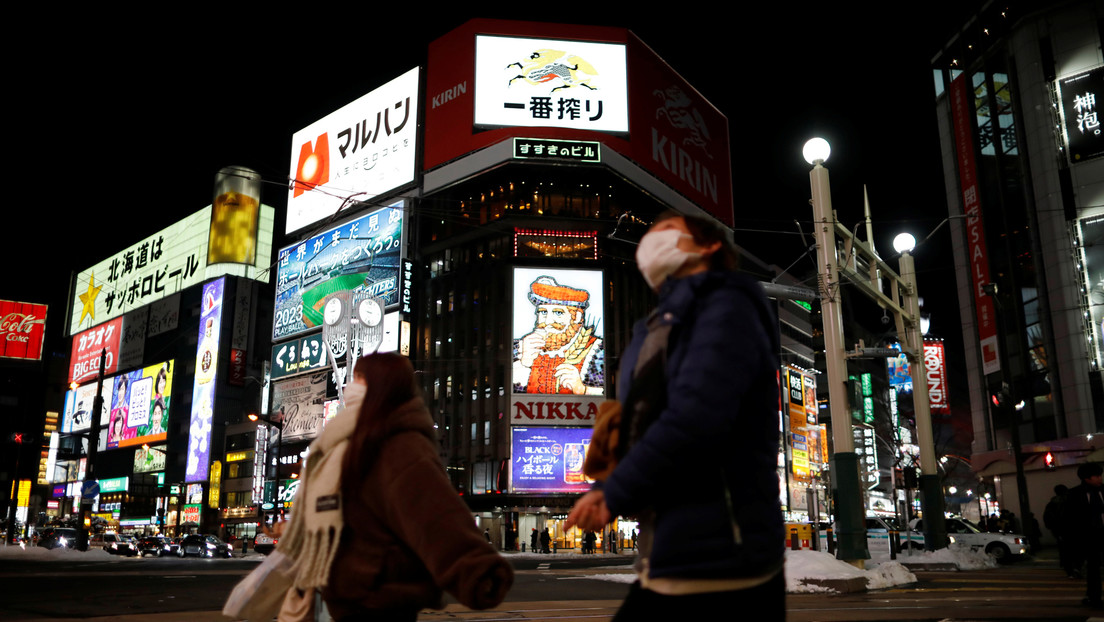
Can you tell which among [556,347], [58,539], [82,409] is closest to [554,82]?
[556,347]

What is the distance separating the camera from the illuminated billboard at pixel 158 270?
251 ft

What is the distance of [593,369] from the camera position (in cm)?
5253

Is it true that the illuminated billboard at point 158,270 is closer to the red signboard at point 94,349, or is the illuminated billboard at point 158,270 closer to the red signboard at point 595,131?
the red signboard at point 94,349

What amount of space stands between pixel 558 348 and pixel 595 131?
13.5m

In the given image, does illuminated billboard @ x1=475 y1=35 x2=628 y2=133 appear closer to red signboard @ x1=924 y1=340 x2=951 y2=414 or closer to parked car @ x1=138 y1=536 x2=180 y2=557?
red signboard @ x1=924 y1=340 x2=951 y2=414

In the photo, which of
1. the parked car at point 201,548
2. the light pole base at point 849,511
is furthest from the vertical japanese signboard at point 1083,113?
the parked car at point 201,548

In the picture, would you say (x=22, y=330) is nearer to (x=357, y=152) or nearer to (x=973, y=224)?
(x=357, y=152)

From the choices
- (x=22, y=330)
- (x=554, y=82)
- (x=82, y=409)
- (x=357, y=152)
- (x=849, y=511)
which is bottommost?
(x=849, y=511)

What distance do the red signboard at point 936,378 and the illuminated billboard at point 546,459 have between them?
19.7 metres

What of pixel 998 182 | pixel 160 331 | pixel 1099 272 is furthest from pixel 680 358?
pixel 160 331

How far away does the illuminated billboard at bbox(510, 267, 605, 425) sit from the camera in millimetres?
51594

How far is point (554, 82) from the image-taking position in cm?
4966

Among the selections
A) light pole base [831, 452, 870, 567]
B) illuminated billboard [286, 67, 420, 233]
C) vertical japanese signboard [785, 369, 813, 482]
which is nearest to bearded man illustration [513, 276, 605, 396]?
illuminated billboard [286, 67, 420, 233]

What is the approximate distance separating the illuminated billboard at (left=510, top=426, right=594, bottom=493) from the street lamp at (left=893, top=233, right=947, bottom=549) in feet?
104
